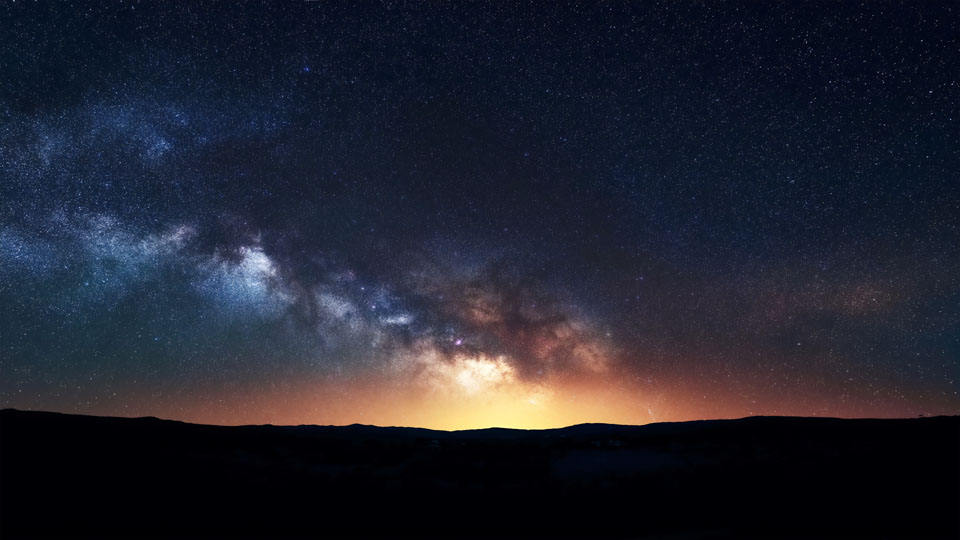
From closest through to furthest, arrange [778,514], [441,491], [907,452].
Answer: [778,514] < [441,491] < [907,452]

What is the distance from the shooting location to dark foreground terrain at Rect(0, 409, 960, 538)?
17.6ft

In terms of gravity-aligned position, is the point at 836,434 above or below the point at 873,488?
above

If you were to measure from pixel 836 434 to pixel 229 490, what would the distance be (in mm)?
10809

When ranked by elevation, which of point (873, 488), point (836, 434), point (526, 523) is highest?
point (836, 434)

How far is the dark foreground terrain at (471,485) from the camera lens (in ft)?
17.6

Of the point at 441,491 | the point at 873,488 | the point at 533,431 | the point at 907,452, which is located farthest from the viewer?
the point at 533,431

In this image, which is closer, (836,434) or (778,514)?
(778,514)

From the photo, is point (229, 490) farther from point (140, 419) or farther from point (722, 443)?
point (722, 443)

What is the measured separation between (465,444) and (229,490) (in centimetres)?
429

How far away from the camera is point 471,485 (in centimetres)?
677

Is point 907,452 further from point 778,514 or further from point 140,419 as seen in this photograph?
point 140,419

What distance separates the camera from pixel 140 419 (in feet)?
28.7

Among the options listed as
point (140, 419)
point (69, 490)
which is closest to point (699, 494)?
point (69, 490)

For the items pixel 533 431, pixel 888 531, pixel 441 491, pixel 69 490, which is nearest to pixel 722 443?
pixel 888 531
